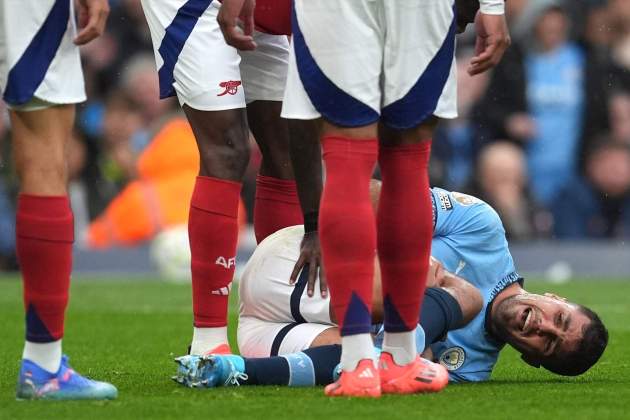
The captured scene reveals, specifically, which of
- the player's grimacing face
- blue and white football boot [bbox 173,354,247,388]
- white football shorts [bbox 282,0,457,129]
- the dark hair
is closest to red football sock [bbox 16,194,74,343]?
blue and white football boot [bbox 173,354,247,388]

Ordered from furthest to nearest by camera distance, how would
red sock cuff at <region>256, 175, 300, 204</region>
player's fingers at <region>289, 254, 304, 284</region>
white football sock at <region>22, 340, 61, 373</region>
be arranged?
red sock cuff at <region>256, 175, 300, 204</region>, player's fingers at <region>289, 254, 304, 284</region>, white football sock at <region>22, 340, 61, 373</region>

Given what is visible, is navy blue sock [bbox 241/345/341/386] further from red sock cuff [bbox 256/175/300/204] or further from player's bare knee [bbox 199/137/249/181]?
red sock cuff [bbox 256/175/300/204]

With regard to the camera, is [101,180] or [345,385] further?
[101,180]

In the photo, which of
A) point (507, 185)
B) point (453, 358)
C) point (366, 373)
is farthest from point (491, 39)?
point (507, 185)

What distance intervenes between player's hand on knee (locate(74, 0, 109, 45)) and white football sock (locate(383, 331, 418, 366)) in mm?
1364

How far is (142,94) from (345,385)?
379 inches

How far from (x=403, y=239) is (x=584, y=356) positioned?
1.20 metres

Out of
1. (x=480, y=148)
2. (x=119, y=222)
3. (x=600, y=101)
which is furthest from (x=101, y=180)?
(x=600, y=101)

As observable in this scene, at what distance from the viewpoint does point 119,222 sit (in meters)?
13.4

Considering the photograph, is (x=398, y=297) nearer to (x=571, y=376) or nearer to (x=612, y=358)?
(x=571, y=376)

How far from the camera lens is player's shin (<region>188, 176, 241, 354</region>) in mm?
5316

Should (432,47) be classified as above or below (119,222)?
above

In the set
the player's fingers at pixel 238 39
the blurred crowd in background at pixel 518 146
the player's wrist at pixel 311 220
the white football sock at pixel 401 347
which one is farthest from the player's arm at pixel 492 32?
the blurred crowd in background at pixel 518 146

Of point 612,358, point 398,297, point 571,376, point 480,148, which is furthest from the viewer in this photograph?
point 480,148
